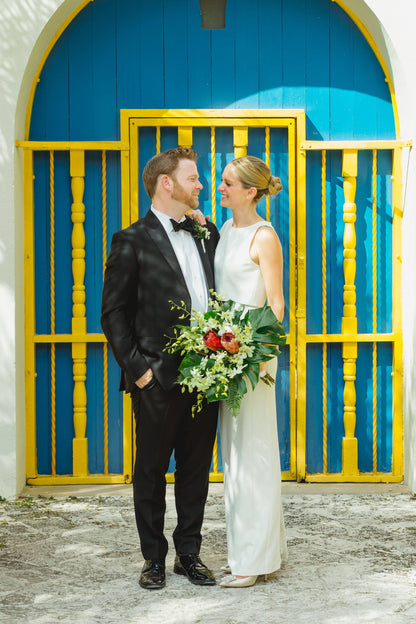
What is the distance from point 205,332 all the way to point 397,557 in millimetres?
1654

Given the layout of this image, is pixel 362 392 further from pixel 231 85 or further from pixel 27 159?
pixel 27 159

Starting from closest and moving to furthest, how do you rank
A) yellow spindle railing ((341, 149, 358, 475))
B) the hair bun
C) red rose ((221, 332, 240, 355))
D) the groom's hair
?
1. red rose ((221, 332, 240, 355))
2. the groom's hair
3. the hair bun
4. yellow spindle railing ((341, 149, 358, 475))

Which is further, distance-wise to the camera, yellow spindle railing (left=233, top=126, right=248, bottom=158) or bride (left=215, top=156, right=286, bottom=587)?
yellow spindle railing (left=233, top=126, right=248, bottom=158)

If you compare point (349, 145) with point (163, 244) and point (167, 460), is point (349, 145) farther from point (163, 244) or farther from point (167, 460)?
point (167, 460)

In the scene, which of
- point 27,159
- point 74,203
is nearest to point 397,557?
point 74,203

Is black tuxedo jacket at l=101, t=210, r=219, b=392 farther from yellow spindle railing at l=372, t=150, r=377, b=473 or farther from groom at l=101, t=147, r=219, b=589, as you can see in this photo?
yellow spindle railing at l=372, t=150, r=377, b=473

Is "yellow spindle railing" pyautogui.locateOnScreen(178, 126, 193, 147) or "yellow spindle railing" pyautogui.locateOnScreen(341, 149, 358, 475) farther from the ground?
"yellow spindle railing" pyautogui.locateOnScreen(178, 126, 193, 147)

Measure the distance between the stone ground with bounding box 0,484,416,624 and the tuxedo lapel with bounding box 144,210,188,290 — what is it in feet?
4.08

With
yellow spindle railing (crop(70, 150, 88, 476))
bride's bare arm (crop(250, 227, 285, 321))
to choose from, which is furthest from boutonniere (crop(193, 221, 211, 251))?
yellow spindle railing (crop(70, 150, 88, 476))

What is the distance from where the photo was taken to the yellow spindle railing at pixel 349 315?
230 inches

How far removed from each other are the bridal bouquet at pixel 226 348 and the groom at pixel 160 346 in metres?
0.13

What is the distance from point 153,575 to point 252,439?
0.80m

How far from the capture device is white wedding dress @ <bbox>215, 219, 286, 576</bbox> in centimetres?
397

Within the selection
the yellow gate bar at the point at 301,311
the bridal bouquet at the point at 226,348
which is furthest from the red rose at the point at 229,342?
the yellow gate bar at the point at 301,311
